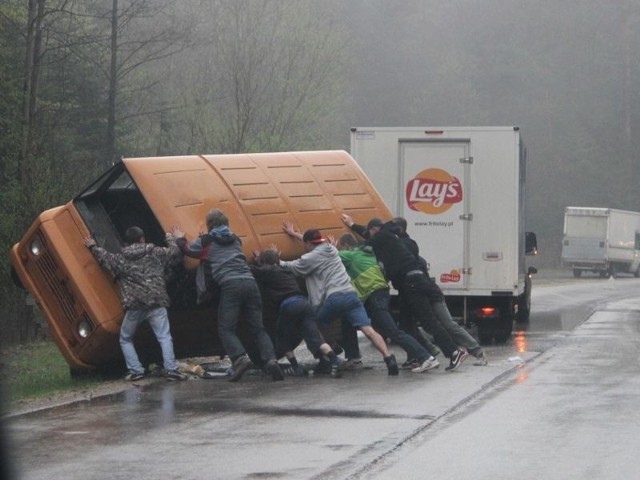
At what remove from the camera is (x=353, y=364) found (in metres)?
14.9

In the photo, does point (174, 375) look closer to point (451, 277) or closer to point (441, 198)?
point (451, 277)

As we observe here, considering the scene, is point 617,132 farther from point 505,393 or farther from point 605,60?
point 505,393

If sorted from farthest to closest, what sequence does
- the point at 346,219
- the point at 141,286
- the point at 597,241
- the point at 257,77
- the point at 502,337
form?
the point at 597,241 → the point at 257,77 → the point at 502,337 → the point at 346,219 → the point at 141,286

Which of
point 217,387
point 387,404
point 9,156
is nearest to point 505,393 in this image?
point 387,404

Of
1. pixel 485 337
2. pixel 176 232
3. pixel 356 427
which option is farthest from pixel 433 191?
pixel 356 427

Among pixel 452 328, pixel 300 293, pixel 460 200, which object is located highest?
pixel 460 200

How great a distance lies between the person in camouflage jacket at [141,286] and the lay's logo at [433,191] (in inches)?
243

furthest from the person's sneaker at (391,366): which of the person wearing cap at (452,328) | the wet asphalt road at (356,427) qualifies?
the person wearing cap at (452,328)

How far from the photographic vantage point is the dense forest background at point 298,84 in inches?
964

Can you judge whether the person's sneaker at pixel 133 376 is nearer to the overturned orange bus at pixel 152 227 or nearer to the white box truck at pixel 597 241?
the overturned orange bus at pixel 152 227

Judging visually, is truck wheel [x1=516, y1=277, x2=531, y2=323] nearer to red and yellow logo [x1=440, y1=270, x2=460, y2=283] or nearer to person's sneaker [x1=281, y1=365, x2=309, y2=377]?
red and yellow logo [x1=440, y1=270, x2=460, y2=283]

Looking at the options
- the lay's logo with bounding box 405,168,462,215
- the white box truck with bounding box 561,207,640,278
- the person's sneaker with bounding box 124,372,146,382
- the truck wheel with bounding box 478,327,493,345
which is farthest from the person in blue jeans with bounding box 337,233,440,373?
the white box truck with bounding box 561,207,640,278

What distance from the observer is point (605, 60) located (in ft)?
292

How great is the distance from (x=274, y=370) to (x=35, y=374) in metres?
3.72
